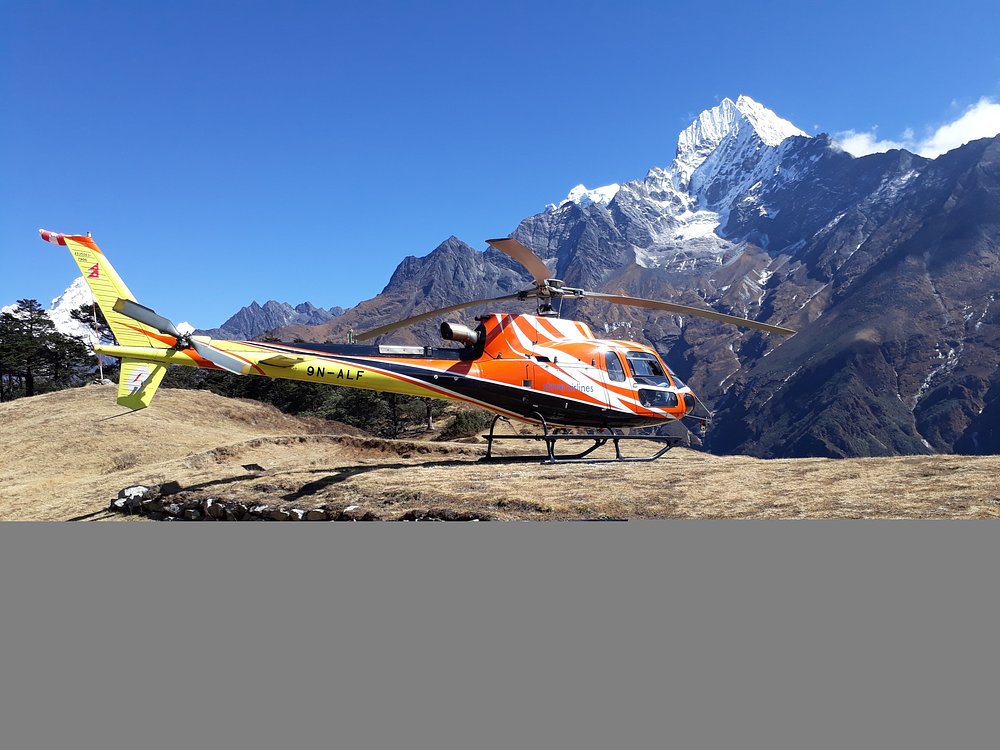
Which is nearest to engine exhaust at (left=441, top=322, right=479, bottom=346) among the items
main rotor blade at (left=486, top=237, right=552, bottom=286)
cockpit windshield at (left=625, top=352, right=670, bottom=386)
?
main rotor blade at (left=486, top=237, right=552, bottom=286)

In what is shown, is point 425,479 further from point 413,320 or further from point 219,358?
point 219,358

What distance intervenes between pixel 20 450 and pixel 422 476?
20094 millimetres

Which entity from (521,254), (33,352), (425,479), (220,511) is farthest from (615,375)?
(33,352)

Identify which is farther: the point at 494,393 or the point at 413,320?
the point at 413,320

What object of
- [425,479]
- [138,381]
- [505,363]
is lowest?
[425,479]

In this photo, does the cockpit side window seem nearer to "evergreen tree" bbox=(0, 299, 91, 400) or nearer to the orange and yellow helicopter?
the orange and yellow helicopter

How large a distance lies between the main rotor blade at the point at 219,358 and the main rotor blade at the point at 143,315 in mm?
645

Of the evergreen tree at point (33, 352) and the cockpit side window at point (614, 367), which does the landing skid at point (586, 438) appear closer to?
the cockpit side window at point (614, 367)

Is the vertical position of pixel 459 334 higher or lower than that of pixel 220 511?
higher

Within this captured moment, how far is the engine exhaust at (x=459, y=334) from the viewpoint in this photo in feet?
64.1

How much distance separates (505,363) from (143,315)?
32.8 feet

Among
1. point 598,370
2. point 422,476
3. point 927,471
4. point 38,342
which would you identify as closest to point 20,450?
point 422,476

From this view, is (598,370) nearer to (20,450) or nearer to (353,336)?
(353,336)

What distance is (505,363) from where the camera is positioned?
19719 mm
